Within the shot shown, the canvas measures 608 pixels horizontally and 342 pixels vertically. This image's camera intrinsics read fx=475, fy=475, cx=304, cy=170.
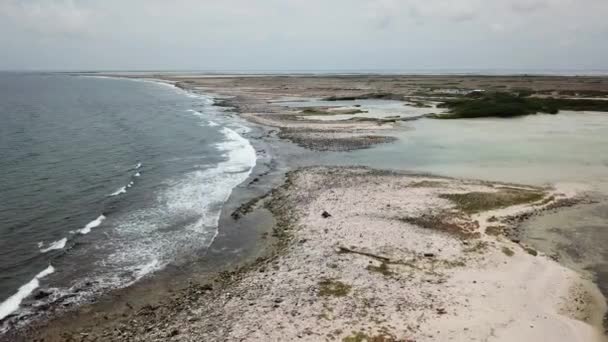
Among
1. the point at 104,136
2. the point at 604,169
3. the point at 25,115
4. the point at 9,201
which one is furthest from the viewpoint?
the point at 25,115

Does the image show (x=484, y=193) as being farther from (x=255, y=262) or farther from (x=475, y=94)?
(x=475, y=94)

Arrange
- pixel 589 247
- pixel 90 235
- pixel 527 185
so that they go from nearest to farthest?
pixel 589 247 → pixel 90 235 → pixel 527 185

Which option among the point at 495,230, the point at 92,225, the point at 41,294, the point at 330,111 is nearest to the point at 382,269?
the point at 495,230

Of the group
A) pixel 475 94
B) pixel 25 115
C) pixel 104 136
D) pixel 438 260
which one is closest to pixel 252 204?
pixel 438 260

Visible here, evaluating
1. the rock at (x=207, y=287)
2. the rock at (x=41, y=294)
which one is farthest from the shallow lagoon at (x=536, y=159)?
the rock at (x=41, y=294)

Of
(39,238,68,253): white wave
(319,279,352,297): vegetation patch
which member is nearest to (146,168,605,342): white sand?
(319,279,352,297): vegetation patch

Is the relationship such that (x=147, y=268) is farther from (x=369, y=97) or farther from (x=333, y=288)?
(x=369, y=97)

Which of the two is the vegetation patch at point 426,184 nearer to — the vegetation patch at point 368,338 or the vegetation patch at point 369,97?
the vegetation patch at point 368,338
